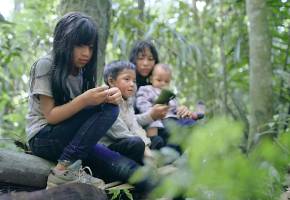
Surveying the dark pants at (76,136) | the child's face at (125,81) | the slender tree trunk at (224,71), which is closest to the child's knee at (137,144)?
the dark pants at (76,136)

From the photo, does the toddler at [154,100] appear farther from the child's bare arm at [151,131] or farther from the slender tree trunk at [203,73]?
the slender tree trunk at [203,73]

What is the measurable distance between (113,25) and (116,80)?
Result: 6.80 feet

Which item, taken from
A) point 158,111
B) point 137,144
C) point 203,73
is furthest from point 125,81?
point 203,73

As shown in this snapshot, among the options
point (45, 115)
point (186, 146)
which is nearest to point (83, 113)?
point (45, 115)

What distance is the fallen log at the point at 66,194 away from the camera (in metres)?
2.19

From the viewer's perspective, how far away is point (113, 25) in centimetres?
512

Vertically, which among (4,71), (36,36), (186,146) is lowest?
(4,71)

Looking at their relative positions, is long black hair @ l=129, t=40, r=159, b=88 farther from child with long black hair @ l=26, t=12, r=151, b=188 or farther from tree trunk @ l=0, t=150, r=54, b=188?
tree trunk @ l=0, t=150, r=54, b=188

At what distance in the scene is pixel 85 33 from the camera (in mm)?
2629

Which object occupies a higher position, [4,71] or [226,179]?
[226,179]

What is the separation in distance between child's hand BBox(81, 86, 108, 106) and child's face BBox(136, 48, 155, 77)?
51.8 inches

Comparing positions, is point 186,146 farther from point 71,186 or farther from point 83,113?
point 83,113

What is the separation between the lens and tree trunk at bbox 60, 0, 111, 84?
342cm

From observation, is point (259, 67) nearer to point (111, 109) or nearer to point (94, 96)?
point (111, 109)
